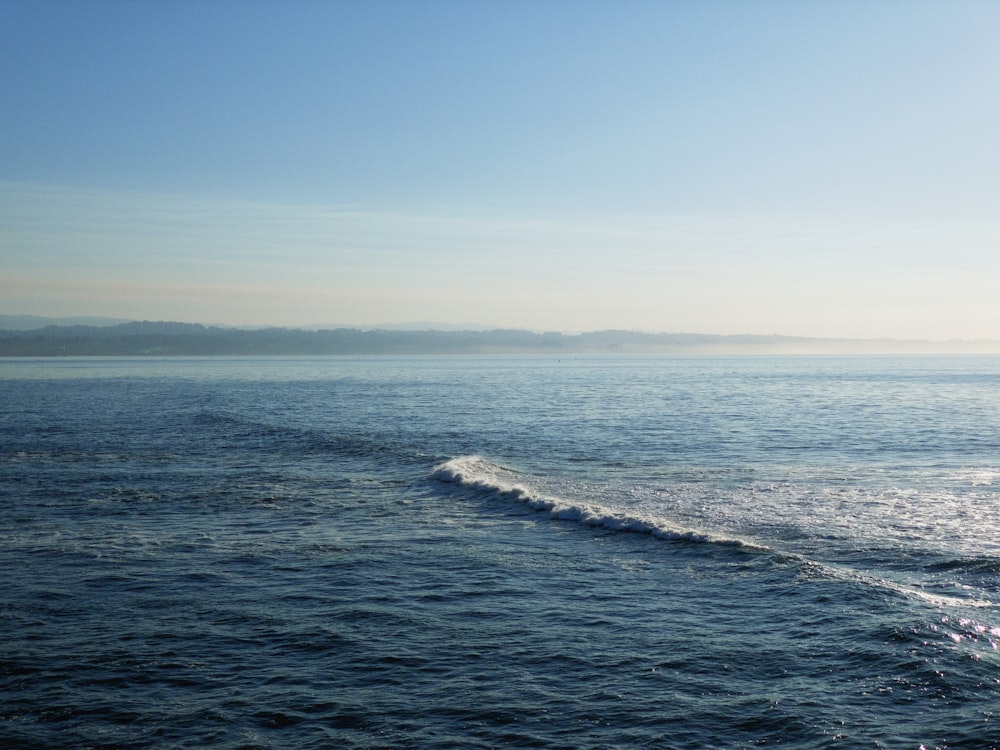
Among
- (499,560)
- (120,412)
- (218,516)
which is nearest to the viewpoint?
(499,560)

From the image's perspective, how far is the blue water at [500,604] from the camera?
9.83m

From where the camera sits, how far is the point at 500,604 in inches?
567

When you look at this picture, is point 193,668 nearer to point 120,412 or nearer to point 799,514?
point 799,514

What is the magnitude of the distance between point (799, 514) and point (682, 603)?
9773 mm

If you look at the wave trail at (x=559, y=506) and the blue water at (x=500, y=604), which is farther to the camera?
the wave trail at (x=559, y=506)

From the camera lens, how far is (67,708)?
33.2ft

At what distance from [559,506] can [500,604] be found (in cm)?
937

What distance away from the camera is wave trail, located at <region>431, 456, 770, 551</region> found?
19609mm

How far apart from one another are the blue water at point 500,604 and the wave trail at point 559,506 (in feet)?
0.44

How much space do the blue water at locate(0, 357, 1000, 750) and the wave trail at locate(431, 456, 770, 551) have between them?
13cm

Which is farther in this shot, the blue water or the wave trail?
the wave trail

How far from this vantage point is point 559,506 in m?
23.6

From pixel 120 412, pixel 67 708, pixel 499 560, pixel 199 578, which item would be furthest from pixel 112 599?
pixel 120 412

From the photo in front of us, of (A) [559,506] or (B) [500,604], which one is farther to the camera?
(A) [559,506]
